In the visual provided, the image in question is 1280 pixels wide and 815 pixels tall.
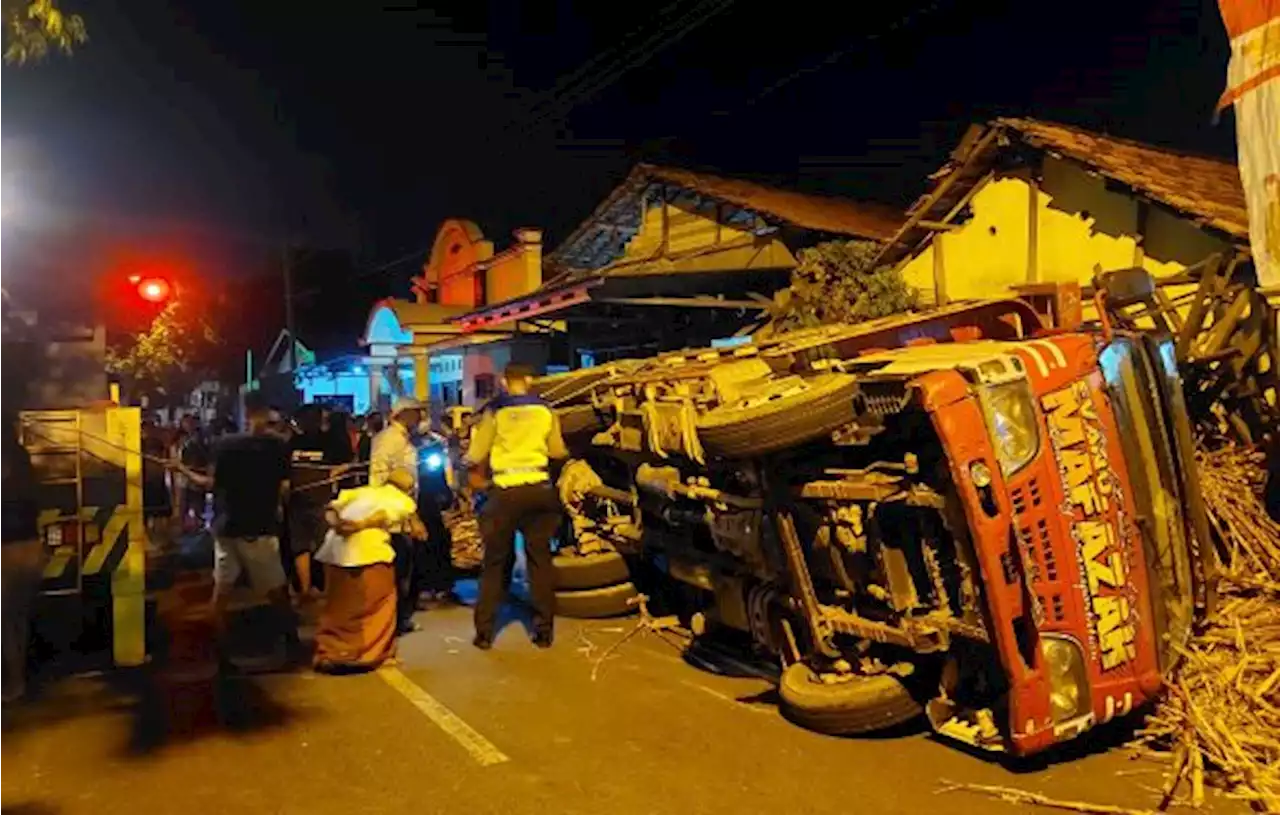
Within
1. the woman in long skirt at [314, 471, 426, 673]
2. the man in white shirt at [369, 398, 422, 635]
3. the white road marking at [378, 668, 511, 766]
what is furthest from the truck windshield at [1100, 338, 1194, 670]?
the man in white shirt at [369, 398, 422, 635]

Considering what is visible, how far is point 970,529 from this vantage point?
4605 millimetres

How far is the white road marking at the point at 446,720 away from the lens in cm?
528

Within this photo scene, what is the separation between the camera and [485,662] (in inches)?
279

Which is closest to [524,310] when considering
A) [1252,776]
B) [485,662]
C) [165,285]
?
[165,285]

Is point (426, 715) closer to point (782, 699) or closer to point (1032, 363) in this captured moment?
point (782, 699)

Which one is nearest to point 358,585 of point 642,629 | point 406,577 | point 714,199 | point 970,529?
point 406,577

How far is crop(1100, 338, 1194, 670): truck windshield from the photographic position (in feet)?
16.6

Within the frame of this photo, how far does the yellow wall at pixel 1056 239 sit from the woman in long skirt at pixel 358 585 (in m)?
5.67

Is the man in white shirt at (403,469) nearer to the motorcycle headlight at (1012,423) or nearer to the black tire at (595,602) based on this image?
the black tire at (595,602)

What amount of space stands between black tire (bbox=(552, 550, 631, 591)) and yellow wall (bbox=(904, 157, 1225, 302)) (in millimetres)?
4100

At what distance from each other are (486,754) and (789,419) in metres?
2.25

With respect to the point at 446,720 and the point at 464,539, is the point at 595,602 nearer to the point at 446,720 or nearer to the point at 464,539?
the point at 446,720

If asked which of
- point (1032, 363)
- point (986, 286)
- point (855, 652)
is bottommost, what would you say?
point (855, 652)

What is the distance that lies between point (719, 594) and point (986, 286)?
6851 mm
